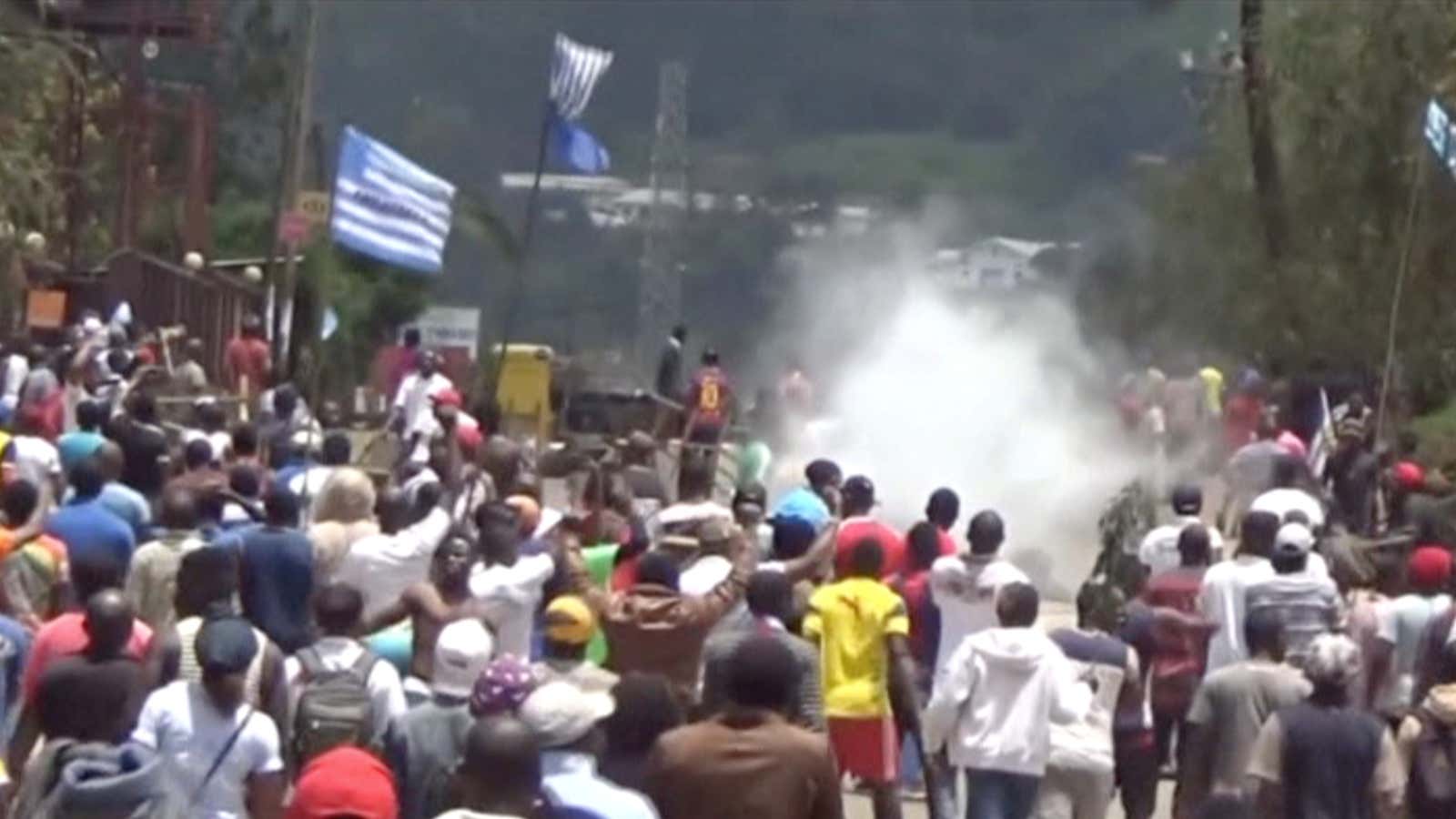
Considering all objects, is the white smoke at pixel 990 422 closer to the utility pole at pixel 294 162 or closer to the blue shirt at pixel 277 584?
the utility pole at pixel 294 162

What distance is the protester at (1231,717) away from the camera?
13031 mm

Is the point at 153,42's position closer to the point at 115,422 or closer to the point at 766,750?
the point at 115,422

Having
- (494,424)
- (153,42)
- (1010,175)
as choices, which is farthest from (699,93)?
(494,424)

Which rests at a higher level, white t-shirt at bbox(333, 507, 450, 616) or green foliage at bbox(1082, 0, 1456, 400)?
green foliage at bbox(1082, 0, 1456, 400)

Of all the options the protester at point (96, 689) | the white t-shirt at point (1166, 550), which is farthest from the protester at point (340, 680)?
the white t-shirt at point (1166, 550)

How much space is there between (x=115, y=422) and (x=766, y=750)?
28.9ft

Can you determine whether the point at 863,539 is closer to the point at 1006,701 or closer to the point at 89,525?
the point at 1006,701

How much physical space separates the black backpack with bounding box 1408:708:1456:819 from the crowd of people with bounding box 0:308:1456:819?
1cm

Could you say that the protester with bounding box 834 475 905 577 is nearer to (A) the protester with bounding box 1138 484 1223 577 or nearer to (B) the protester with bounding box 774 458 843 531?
(B) the protester with bounding box 774 458 843 531

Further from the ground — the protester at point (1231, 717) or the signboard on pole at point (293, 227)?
the signboard on pole at point (293, 227)

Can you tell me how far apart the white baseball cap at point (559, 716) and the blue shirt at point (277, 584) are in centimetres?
432

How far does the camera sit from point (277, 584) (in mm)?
A: 13859

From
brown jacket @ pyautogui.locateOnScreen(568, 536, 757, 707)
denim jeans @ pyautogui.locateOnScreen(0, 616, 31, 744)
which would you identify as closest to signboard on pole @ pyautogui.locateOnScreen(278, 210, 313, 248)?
brown jacket @ pyautogui.locateOnScreen(568, 536, 757, 707)

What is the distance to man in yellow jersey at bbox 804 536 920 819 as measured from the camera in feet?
47.6
